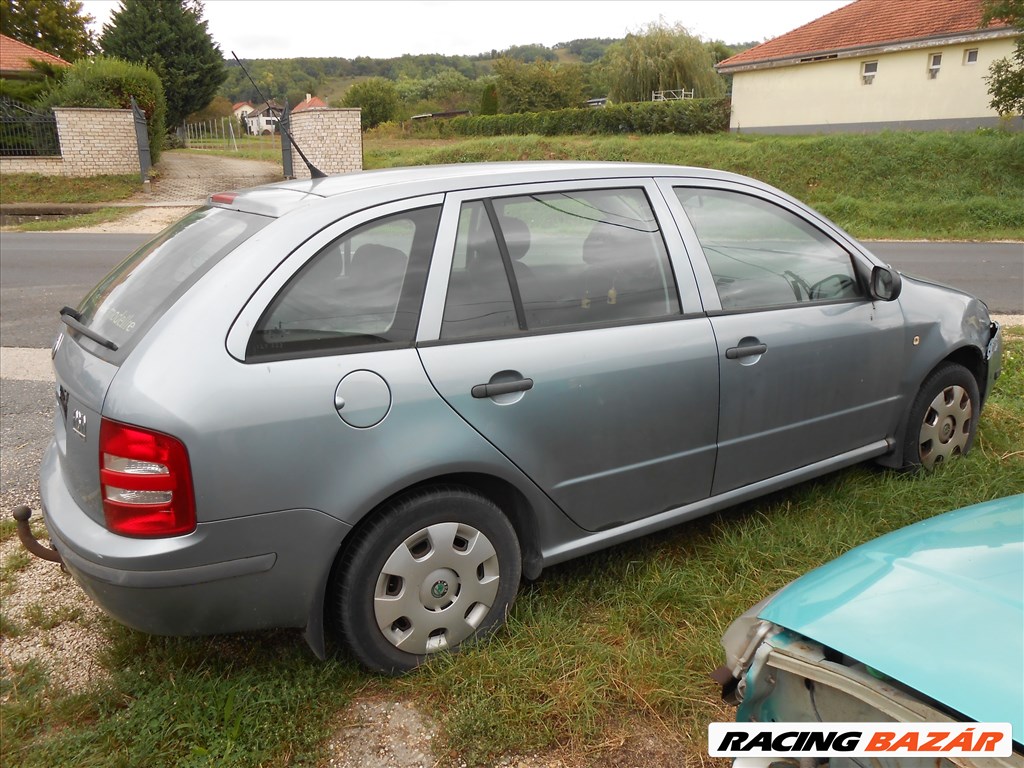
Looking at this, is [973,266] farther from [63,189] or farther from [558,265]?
[63,189]

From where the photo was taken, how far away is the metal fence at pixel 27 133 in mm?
21375

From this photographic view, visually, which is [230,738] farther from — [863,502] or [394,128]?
[394,128]

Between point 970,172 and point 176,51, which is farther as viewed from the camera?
point 176,51

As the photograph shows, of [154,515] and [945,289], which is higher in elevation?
[945,289]

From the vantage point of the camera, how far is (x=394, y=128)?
139 feet

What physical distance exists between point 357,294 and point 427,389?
38 centimetres

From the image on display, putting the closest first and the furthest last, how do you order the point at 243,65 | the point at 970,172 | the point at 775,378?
the point at 775,378
the point at 243,65
the point at 970,172

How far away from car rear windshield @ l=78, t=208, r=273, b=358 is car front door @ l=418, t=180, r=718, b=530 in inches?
27.5

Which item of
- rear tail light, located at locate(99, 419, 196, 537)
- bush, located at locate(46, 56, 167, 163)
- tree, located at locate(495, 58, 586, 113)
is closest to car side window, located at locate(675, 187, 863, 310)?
rear tail light, located at locate(99, 419, 196, 537)

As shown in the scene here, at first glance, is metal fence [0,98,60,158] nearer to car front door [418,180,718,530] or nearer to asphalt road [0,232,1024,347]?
asphalt road [0,232,1024,347]

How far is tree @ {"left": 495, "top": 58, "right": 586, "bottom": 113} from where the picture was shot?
2047 inches

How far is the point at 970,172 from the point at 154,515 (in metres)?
21.7

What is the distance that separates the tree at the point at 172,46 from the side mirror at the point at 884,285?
36190 millimetres

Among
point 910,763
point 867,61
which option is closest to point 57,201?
point 910,763
